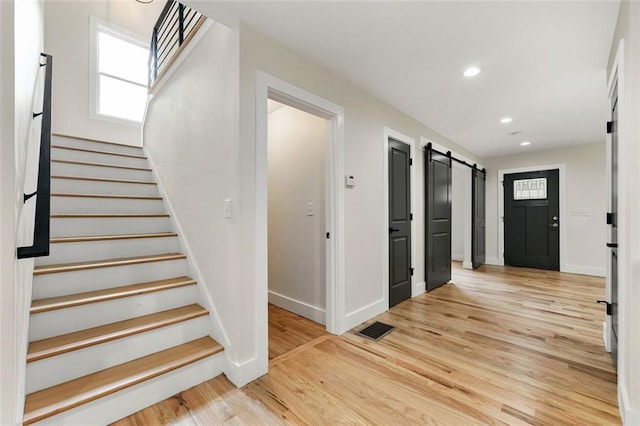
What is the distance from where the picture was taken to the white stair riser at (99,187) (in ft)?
9.26

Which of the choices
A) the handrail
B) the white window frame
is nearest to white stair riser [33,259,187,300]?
the handrail

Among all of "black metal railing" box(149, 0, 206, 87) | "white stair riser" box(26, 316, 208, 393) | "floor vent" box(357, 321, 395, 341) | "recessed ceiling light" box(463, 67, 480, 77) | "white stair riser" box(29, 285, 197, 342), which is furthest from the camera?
"black metal railing" box(149, 0, 206, 87)

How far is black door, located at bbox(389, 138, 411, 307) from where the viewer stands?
11.2 feet

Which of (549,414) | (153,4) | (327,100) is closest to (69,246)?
(327,100)

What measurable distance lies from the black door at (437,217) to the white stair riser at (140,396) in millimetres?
3216

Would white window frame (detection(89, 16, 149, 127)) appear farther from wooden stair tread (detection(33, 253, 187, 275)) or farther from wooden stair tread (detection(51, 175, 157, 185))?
wooden stair tread (detection(33, 253, 187, 275))

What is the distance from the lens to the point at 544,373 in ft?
6.68

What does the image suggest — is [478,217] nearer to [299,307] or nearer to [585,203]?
[585,203]

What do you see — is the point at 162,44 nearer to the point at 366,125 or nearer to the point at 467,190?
the point at 366,125

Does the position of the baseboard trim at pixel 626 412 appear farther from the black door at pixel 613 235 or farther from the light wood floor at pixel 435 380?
the black door at pixel 613 235

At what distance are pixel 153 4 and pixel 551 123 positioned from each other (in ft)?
21.9

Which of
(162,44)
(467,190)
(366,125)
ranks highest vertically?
(162,44)

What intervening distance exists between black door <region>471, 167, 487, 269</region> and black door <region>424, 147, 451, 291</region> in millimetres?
1401

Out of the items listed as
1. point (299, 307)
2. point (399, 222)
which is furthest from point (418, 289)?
point (299, 307)
